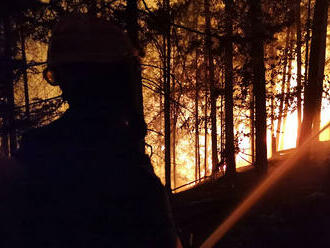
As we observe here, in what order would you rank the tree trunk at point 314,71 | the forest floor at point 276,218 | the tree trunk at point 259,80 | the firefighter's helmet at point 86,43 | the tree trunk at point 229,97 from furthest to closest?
the tree trunk at point 314,71 < the tree trunk at point 229,97 < the tree trunk at point 259,80 < the forest floor at point 276,218 < the firefighter's helmet at point 86,43

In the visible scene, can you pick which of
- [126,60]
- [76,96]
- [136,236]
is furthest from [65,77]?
[136,236]

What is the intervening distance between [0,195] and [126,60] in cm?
71

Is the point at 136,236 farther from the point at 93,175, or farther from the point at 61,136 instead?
the point at 61,136

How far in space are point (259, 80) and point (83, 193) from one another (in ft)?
27.8

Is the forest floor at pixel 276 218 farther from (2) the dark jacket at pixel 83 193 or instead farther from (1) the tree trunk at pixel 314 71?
(2) the dark jacket at pixel 83 193

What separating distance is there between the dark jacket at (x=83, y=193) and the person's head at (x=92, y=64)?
171 millimetres

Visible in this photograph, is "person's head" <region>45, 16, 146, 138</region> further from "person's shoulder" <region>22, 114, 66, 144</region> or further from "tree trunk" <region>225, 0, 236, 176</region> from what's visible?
"tree trunk" <region>225, 0, 236, 176</region>

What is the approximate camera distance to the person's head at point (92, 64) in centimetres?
114

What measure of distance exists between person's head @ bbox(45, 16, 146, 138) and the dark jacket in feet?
0.56

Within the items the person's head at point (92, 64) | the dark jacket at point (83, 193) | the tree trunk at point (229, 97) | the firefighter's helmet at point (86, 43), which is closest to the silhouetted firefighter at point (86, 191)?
the dark jacket at point (83, 193)

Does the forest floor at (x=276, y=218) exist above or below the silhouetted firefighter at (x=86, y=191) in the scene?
below

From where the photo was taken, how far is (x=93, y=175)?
100 cm

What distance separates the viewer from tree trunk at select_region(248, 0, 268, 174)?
7741 mm

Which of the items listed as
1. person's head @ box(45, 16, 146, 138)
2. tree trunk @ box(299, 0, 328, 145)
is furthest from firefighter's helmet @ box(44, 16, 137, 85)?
tree trunk @ box(299, 0, 328, 145)
